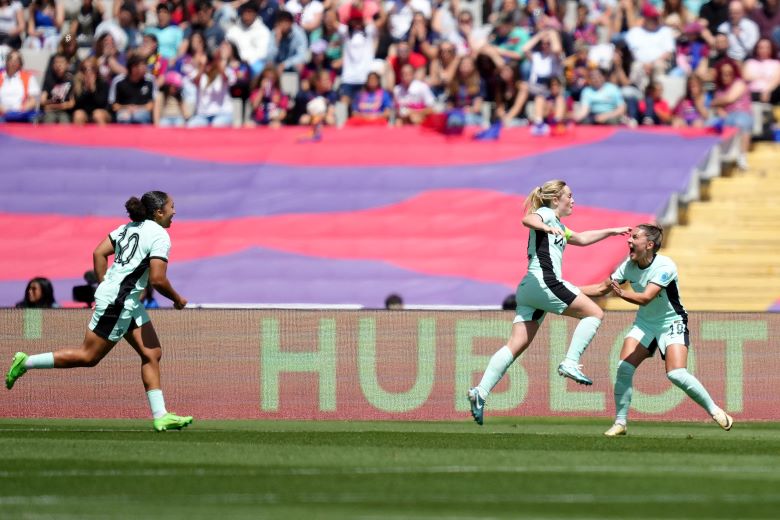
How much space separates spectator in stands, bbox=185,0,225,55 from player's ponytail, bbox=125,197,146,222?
13.4 m

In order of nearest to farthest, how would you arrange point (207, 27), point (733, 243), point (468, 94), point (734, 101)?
1. point (733, 243)
2. point (734, 101)
3. point (468, 94)
4. point (207, 27)

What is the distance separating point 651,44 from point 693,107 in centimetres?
144

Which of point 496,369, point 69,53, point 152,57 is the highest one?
point 69,53

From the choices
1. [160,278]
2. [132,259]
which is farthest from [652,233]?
[132,259]

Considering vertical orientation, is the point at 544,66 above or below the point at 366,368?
above

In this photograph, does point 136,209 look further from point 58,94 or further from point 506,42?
point 58,94

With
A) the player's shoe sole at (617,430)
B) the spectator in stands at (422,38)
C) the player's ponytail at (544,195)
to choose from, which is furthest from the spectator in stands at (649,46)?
the player's shoe sole at (617,430)

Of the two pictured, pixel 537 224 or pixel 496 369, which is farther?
pixel 496 369

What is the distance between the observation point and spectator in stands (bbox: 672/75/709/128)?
2359cm

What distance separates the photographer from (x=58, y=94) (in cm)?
2583

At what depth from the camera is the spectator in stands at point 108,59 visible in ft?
84.3

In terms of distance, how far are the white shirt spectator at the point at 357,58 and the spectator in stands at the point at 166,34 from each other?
3169 millimetres

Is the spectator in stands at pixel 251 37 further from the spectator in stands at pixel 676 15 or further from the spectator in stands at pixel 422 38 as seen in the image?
the spectator in stands at pixel 676 15

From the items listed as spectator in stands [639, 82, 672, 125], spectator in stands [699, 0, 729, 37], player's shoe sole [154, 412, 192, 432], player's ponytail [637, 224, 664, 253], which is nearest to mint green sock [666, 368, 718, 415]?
player's ponytail [637, 224, 664, 253]
